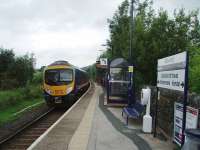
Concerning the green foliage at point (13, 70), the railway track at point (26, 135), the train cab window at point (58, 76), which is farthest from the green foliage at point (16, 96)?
the green foliage at point (13, 70)

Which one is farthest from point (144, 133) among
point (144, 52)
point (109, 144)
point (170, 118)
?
point (144, 52)

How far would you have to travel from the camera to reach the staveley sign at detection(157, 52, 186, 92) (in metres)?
8.21

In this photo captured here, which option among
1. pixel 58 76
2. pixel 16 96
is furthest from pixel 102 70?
pixel 58 76

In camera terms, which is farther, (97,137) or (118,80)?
(118,80)

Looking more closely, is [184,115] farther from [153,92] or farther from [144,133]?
[153,92]

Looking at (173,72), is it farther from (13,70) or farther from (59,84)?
(13,70)

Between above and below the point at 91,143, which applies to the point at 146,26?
above

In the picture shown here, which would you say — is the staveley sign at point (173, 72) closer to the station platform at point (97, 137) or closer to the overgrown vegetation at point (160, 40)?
the station platform at point (97, 137)

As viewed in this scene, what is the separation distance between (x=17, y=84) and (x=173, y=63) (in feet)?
111

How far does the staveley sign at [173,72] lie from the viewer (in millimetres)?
8211

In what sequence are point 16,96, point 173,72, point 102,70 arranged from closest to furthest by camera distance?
point 173,72 < point 16,96 < point 102,70

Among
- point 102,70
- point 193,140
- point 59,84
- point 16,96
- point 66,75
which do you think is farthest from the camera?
point 102,70

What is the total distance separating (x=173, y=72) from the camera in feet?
29.4

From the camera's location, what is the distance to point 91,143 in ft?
31.5
